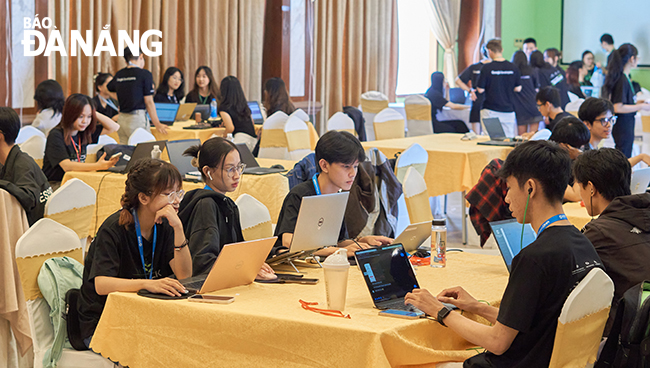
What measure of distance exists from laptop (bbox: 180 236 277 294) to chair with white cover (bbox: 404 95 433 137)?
675cm

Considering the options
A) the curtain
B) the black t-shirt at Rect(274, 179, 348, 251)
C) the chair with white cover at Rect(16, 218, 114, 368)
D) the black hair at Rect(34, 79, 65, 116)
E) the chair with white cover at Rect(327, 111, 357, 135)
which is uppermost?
the curtain

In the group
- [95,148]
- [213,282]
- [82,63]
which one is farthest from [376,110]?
[213,282]

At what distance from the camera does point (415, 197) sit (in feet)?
14.5

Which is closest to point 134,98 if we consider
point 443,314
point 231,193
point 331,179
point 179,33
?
point 179,33

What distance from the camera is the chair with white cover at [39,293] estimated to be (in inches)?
103

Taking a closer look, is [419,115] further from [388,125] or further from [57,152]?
[57,152]

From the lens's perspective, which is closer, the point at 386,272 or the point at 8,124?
the point at 386,272

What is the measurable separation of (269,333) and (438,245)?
98cm

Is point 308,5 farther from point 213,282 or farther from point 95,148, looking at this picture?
point 213,282

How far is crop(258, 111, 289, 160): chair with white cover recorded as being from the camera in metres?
7.04

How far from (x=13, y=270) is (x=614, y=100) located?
21.9ft

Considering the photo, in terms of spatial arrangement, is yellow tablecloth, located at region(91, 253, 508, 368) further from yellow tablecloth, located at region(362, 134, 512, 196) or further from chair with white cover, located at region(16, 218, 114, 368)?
yellow tablecloth, located at region(362, 134, 512, 196)

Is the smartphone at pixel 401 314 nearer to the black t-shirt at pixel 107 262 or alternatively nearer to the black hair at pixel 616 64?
the black t-shirt at pixel 107 262

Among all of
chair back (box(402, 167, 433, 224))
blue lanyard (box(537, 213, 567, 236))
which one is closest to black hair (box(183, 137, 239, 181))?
blue lanyard (box(537, 213, 567, 236))
